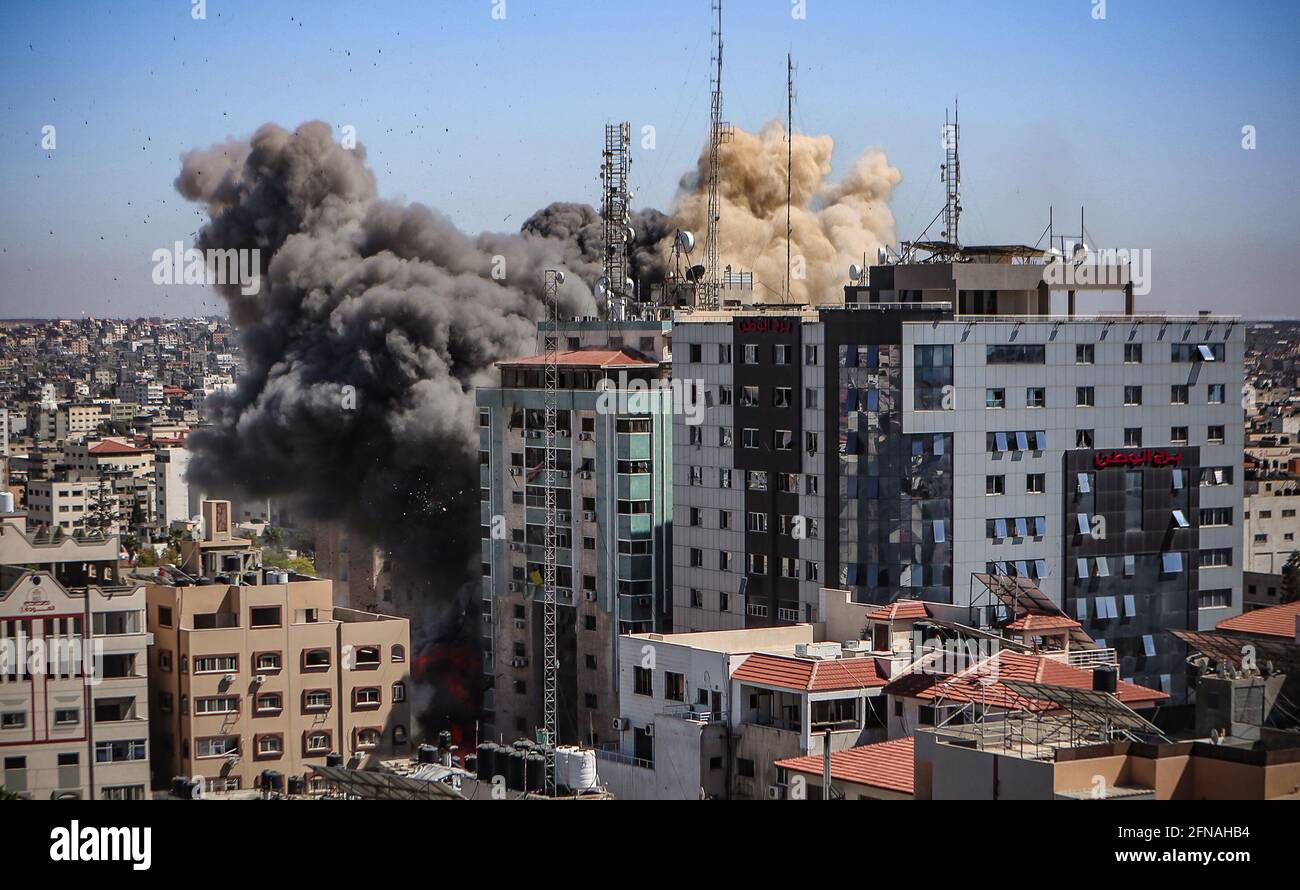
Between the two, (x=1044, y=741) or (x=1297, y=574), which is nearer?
(x=1044, y=741)

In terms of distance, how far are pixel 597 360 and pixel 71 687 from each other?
15.3 m

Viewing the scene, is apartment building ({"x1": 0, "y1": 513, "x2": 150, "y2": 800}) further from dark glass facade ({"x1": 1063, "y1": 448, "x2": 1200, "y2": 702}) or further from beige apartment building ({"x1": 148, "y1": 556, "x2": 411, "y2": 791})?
dark glass facade ({"x1": 1063, "y1": 448, "x2": 1200, "y2": 702})

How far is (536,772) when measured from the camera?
30.8 meters

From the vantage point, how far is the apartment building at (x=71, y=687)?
33281mm

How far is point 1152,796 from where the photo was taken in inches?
805

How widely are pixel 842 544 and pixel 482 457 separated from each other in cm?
1079

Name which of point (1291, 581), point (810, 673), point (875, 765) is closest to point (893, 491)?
point (810, 673)

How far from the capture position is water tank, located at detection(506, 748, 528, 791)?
101 ft

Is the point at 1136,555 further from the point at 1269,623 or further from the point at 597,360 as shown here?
the point at 597,360

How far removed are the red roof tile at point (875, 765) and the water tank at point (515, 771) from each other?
14.2 ft

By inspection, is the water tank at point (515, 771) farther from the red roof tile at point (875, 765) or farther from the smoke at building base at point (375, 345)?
the smoke at building base at point (375, 345)

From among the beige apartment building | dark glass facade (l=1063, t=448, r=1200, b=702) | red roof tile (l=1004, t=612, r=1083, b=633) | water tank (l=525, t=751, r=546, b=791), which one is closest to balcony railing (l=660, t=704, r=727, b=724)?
water tank (l=525, t=751, r=546, b=791)
